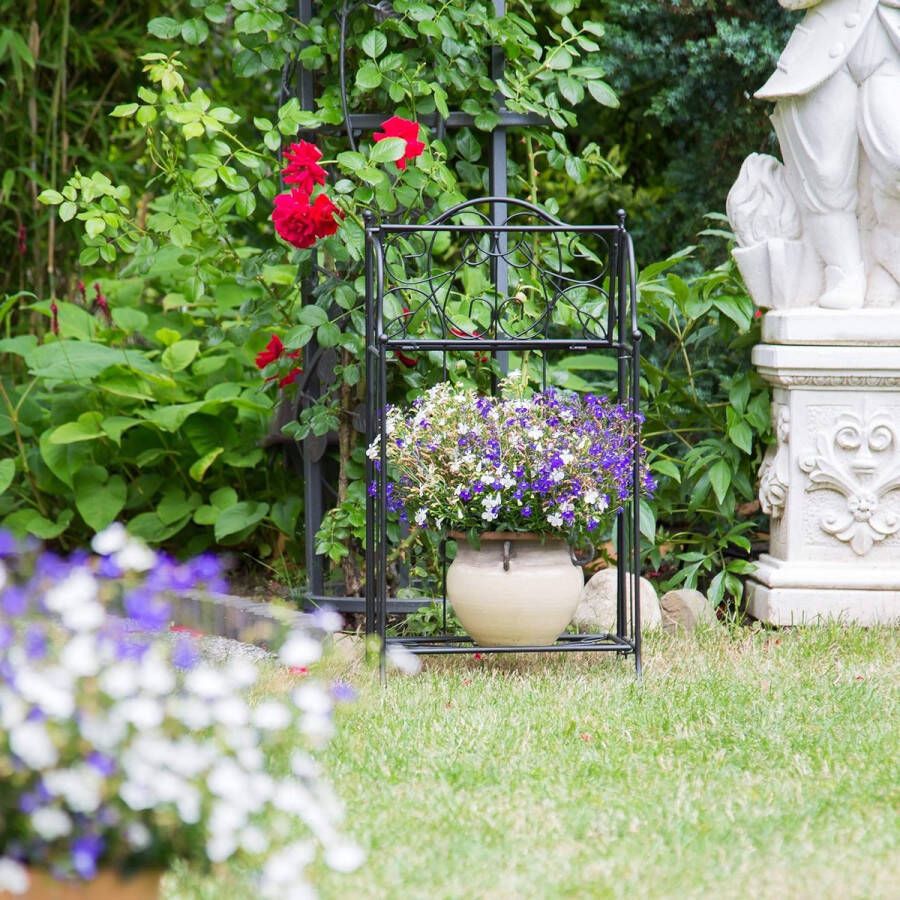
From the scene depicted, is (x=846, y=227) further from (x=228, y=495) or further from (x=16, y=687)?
(x=16, y=687)

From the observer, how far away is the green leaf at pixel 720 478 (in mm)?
4387

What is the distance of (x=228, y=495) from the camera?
15.3 feet

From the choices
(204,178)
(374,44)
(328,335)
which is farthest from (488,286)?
(204,178)

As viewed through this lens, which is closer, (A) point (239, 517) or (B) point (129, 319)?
(A) point (239, 517)

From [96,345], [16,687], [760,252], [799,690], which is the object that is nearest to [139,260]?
[96,345]

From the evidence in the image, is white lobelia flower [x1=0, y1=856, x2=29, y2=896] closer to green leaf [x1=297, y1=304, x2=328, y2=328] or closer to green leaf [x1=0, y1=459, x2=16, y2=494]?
green leaf [x1=297, y1=304, x2=328, y2=328]

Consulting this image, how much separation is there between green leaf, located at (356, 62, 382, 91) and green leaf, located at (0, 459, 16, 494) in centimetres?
173

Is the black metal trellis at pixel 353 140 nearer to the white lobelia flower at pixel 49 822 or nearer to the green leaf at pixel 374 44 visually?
the green leaf at pixel 374 44

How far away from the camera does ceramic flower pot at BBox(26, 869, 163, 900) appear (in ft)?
6.08

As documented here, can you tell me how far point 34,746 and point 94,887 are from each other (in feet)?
0.74

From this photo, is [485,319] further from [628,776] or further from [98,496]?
[628,776]

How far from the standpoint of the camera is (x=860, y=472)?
13.8 ft

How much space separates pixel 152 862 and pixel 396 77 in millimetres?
2664

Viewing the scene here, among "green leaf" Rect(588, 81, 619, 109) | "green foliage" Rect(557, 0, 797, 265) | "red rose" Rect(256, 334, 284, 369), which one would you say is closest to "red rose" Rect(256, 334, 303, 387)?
"red rose" Rect(256, 334, 284, 369)
